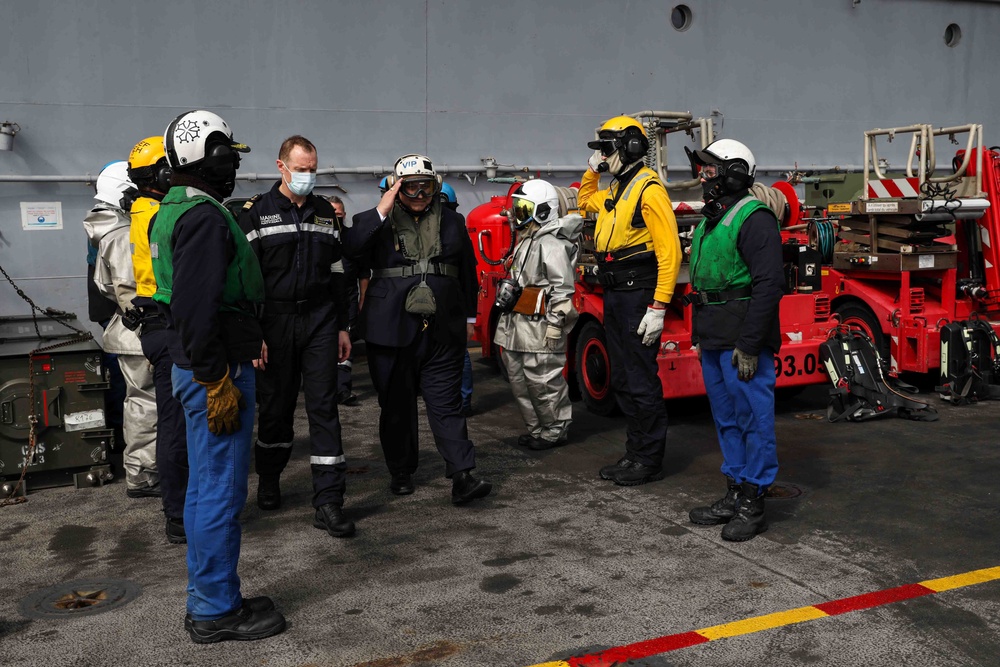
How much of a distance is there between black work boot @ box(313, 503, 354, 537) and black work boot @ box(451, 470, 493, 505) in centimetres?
73

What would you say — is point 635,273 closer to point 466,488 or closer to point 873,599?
point 466,488

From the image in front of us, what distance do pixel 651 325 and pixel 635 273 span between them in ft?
1.30

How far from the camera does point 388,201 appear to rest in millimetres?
5281

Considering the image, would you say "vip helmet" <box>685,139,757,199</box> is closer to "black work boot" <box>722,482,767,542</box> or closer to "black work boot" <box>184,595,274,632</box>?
"black work boot" <box>722,482,767,542</box>

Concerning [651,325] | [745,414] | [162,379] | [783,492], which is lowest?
[783,492]

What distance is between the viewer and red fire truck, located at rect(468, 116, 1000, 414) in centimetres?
790

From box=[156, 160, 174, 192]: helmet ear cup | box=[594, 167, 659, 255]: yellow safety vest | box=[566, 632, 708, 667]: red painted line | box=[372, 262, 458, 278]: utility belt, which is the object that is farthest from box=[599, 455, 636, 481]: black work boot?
box=[156, 160, 174, 192]: helmet ear cup

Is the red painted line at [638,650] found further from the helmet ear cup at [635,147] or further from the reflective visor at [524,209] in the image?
the reflective visor at [524,209]

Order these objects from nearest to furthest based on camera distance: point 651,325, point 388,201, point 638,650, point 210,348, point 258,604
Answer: point 210,348
point 638,650
point 258,604
point 388,201
point 651,325

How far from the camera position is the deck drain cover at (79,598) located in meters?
4.17

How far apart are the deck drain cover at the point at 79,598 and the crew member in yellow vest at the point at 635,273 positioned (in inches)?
116

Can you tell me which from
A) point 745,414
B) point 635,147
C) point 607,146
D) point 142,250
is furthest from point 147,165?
point 745,414

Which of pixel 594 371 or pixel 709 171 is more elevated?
pixel 709 171

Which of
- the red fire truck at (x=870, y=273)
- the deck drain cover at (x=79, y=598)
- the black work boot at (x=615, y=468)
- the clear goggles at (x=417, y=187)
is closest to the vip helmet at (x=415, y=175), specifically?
the clear goggles at (x=417, y=187)
